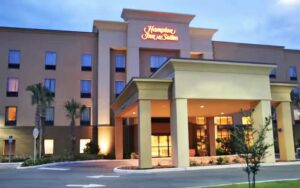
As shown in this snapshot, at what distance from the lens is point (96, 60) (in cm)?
3847

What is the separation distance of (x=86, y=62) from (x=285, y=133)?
23.8 m

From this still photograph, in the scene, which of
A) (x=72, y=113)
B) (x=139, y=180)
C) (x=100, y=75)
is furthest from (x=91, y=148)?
(x=139, y=180)

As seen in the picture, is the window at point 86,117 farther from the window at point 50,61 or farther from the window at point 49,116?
the window at point 50,61

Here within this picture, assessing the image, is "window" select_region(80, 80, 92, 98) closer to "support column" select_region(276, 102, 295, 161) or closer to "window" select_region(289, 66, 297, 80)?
"support column" select_region(276, 102, 295, 161)

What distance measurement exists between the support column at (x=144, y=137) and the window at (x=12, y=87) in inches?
836

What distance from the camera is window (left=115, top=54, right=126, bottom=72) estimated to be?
128 ft

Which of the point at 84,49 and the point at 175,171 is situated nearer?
the point at 175,171

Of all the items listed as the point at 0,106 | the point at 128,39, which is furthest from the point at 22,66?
the point at 128,39

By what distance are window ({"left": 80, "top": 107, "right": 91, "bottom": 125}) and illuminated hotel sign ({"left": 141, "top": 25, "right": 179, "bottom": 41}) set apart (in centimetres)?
1092

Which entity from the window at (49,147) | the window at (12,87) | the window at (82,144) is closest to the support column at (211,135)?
the window at (82,144)

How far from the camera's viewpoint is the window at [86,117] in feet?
122

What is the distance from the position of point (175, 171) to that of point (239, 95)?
22.7 ft

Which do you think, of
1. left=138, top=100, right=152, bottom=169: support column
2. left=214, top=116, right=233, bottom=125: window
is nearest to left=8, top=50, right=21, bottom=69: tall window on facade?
left=138, top=100, right=152, bottom=169: support column

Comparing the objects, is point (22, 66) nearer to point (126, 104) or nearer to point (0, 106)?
point (0, 106)
